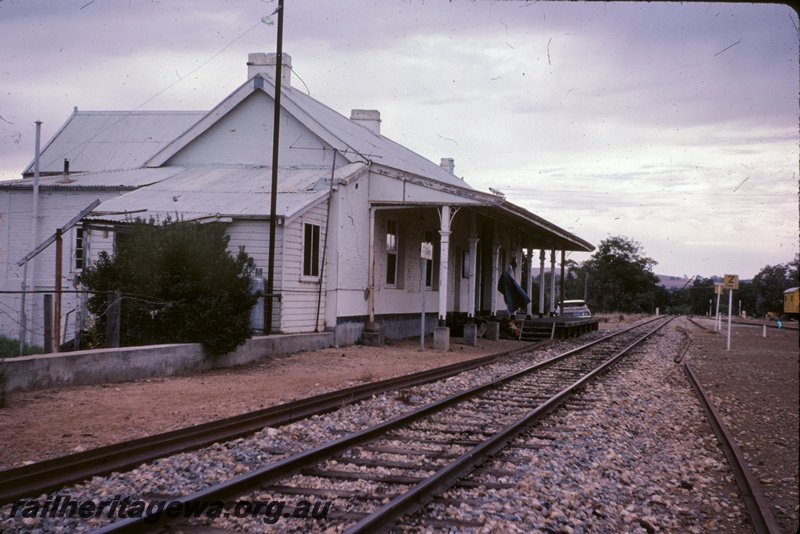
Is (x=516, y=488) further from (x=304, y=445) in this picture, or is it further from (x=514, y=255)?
(x=514, y=255)

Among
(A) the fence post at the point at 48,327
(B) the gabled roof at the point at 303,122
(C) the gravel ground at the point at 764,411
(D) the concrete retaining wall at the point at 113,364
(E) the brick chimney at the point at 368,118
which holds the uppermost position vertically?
(E) the brick chimney at the point at 368,118

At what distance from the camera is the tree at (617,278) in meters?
95.2

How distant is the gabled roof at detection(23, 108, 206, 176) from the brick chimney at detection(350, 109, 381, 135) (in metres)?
6.38

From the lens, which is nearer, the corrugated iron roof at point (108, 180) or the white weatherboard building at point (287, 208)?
the white weatherboard building at point (287, 208)

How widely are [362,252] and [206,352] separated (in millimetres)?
7860

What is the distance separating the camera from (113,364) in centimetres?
1109

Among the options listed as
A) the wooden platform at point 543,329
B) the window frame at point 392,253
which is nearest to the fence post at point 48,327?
the window frame at point 392,253

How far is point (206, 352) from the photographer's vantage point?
13320 mm

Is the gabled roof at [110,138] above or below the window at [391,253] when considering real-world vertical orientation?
above

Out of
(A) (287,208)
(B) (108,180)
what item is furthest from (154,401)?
(B) (108,180)

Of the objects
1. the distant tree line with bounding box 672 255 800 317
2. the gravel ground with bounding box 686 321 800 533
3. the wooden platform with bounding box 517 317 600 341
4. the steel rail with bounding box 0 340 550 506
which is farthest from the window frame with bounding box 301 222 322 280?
the distant tree line with bounding box 672 255 800 317

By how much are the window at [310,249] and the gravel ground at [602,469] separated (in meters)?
6.79

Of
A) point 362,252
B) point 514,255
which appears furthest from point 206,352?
point 514,255

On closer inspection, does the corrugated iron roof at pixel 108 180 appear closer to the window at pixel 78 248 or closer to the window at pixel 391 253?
the window at pixel 78 248
